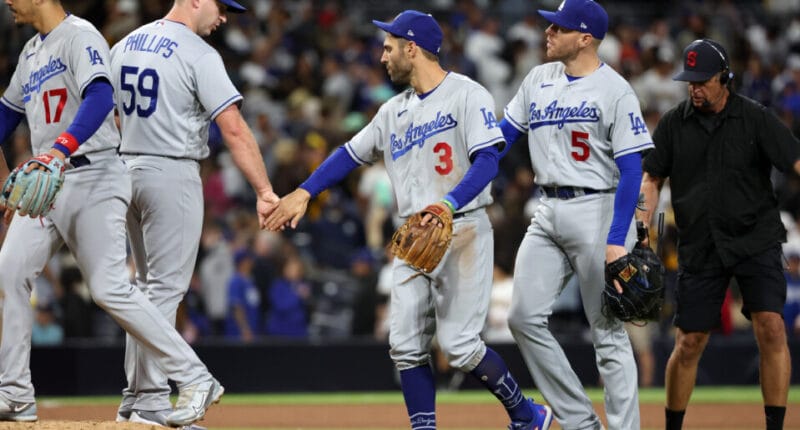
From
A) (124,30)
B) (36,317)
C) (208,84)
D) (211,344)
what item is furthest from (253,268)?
(208,84)

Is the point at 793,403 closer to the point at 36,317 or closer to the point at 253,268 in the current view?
the point at 253,268

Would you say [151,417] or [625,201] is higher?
[625,201]

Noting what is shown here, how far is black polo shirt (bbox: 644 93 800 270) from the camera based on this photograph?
264 inches

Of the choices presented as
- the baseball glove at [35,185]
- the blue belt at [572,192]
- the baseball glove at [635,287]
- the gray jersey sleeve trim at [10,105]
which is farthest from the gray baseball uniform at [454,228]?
the gray jersey sleeve trim at [10,105]

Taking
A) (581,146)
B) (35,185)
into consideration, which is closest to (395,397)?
(581,146)

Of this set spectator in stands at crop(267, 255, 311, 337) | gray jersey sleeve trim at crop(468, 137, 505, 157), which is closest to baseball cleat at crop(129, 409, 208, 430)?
gray jersey sleeve trim at crop(468, 137, 505, 157)

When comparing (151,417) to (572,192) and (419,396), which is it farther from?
(572,192)

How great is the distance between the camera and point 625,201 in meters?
6.02

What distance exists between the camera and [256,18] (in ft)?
54.9

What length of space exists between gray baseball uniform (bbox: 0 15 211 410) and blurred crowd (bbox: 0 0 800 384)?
5334 millimetres

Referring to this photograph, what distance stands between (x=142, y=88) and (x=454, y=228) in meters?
1.81

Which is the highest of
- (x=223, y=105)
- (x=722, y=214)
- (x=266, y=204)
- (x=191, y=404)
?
(x=223, y=105)

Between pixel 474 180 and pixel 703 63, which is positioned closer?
pixel 474 180

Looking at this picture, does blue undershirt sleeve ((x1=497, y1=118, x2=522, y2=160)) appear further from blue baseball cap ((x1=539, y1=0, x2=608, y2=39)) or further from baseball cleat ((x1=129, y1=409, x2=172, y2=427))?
baseball cleat ((x1=129, y1=409, x2=172, y2=427))
